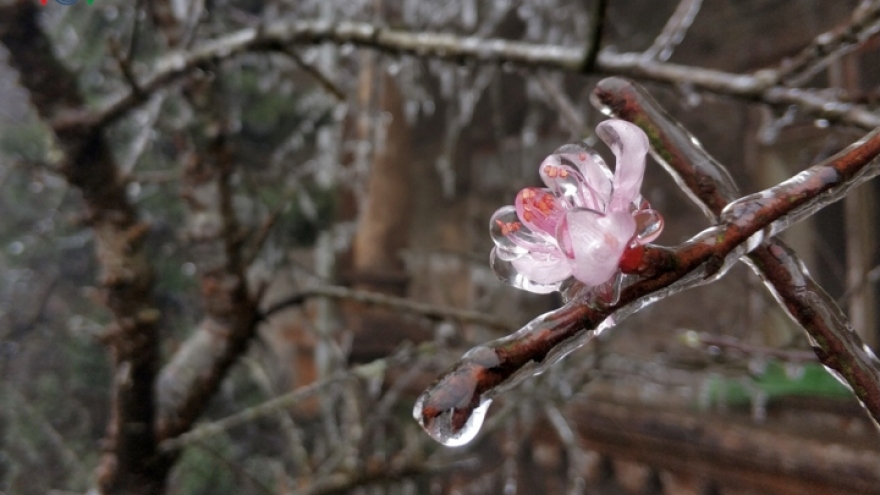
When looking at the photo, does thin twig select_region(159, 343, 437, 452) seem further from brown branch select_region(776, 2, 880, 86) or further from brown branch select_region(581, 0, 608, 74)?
brown branch select_region(776, 2, 880, 86)

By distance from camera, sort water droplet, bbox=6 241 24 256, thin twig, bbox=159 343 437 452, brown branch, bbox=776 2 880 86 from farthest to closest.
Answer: water droplet, bbox=6 241 24 256 → thin twig, bbox=159 343 437 452 → brown branch, bbox=776 2 880 86

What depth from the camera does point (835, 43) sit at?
1.48ft

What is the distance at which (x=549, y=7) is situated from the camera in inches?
72.8

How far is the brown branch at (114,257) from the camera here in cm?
72

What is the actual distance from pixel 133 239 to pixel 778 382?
1514 mm

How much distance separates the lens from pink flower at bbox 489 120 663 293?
0.15 metres

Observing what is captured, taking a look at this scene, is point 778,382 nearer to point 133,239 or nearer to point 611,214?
point 133,239

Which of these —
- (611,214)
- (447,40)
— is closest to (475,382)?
(611,214)

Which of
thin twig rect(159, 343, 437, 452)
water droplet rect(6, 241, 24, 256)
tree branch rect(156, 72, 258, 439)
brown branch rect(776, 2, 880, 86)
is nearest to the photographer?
brown branch rect(776, 2, 880, 86)

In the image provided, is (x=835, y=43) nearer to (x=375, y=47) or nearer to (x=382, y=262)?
(x=375, y=47)

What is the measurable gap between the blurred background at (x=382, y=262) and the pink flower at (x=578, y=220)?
0.32 meters

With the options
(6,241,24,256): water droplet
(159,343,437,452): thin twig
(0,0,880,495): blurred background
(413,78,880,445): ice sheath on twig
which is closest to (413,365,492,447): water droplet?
(413,78,880,445): ice sheath on twig

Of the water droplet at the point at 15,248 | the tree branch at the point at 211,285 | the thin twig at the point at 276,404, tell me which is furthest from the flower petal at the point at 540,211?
the water droplet at the point at 15,248

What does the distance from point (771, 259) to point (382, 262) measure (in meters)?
1.95
